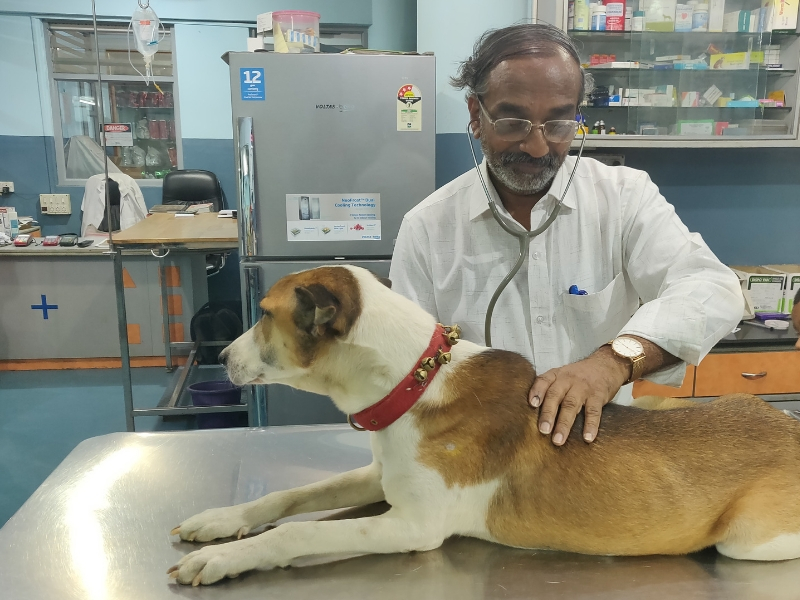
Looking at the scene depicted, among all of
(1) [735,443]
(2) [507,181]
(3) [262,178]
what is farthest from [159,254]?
(1) [735,443]

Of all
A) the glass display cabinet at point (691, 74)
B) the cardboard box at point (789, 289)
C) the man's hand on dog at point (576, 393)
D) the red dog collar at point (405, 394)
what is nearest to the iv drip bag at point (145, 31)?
the glass display cabinet at point (691, 74)

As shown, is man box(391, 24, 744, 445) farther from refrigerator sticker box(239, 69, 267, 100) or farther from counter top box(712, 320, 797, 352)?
refrigerator sticker box(239, 69, 267, 100)

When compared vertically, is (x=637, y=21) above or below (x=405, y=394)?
above

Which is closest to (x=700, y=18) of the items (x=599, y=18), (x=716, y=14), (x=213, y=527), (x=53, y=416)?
(x=716, y=14)

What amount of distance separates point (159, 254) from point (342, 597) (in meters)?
3.04

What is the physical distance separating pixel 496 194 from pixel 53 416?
142 inches

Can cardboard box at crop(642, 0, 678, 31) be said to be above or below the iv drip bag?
below

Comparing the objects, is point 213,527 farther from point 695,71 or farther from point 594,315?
point 695,71

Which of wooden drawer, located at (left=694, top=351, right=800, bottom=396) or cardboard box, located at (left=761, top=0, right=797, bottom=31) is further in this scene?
cardboard box, located at (left=761, top=0, right=797, bottom=31)

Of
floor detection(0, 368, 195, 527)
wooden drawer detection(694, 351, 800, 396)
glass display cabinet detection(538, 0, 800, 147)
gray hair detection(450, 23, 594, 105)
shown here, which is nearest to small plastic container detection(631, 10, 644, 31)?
glass display cabinet detection(538, 0, 800, 147)

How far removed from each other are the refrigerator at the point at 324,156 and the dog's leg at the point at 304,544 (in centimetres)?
195

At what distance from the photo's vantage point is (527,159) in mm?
1515

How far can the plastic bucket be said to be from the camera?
374 centimetres

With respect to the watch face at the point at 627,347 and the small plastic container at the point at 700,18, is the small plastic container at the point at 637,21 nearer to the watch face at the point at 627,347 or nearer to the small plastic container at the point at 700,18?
the small plastic container at the point at 700,18
